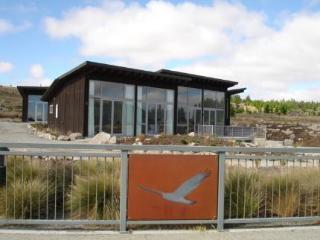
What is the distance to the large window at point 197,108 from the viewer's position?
118ft

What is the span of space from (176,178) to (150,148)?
2.03 feet

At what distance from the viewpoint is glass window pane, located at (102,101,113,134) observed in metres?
29.3

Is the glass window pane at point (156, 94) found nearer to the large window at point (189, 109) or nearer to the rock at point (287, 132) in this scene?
the large window at point (189, 109)

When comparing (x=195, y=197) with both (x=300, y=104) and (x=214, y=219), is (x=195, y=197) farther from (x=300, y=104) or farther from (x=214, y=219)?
(x=300, y=104)

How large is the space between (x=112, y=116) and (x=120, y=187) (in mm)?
23099

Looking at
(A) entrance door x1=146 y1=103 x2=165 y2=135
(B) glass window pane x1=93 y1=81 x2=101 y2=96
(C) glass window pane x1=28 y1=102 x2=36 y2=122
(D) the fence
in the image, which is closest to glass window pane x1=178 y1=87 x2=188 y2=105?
(A) entrance door x1=146 y1=103 x2=165 y2=135

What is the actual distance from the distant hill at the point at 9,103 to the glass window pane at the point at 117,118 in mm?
38746

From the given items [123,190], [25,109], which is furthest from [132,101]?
[25,109]

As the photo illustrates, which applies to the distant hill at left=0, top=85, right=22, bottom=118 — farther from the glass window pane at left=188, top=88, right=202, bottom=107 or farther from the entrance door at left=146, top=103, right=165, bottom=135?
the entrance door at left=146, top=103, right=165, bottom=135

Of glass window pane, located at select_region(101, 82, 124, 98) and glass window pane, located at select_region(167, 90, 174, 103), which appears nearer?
glass window pane, located at select_region(101, 82, 124, 98)

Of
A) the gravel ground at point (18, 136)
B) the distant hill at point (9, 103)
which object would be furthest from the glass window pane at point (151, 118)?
the distant hill at point (9, 103)

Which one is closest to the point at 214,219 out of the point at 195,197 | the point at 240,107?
the point at 195,197

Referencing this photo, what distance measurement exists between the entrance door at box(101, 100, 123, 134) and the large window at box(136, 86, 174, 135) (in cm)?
170

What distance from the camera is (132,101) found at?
3114 centimetres
